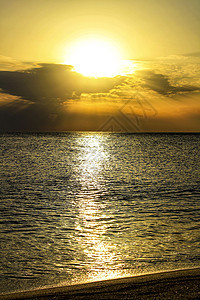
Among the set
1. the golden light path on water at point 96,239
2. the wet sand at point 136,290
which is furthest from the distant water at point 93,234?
the wet sand at point 136,290

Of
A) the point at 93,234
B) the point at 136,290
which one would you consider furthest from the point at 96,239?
the point at 136,290

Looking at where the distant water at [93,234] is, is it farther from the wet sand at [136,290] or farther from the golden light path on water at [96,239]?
the wet sand at [136,290]

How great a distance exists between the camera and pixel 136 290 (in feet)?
24.4

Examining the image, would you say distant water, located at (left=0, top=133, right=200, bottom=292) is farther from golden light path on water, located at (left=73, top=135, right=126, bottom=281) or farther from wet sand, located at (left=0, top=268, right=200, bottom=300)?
wet sand, located at (left=0, top=268, right=200, bottom=300)

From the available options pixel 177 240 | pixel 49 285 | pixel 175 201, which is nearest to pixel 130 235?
pixel 177 240

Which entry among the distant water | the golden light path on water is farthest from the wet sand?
the golden light path on water

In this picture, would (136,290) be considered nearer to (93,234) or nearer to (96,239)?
(96,239)

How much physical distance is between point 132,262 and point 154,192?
15.7 meters

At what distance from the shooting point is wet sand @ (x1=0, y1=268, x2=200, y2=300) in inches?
280

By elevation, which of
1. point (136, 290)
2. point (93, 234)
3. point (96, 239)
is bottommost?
point (93, 234)

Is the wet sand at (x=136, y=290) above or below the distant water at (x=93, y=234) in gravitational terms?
above

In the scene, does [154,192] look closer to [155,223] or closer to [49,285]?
[155,223]

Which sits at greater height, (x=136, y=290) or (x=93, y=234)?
(x=136, y=290)

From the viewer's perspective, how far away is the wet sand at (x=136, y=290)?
7.10m
